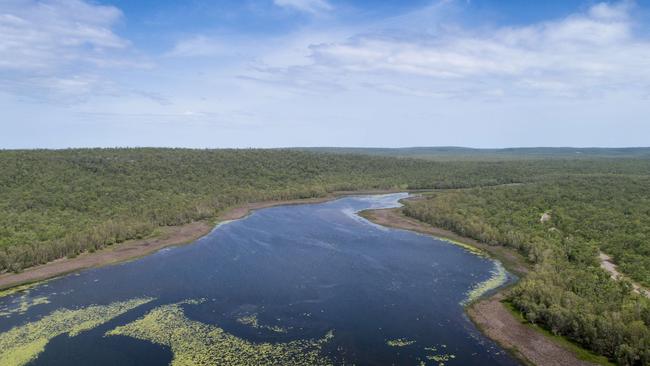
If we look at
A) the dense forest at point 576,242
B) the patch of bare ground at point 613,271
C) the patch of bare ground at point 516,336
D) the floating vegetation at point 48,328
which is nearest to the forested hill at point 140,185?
the floating vegetation at point 48,328

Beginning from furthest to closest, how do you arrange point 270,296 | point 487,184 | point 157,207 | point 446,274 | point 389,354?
point 487,184 < point 157,207 < point 446,274 < point 270,296 < point 389,354

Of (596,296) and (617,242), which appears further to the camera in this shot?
(617,242)

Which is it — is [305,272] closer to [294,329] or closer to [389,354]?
[294,329]

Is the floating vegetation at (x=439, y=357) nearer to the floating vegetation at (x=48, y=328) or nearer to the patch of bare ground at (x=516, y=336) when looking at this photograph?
the patch of bare ground at (x=516, y=336)

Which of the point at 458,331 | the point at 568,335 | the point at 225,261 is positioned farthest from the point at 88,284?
the point at 568,335

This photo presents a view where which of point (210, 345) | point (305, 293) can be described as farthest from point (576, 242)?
point (210, 345)

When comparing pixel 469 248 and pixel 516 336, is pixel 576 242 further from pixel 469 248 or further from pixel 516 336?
pixel 516 336

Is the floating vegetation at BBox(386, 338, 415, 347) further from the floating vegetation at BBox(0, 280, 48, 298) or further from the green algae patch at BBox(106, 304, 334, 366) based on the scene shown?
the floating vegetation at BBox(0, 280, 48, 298)
